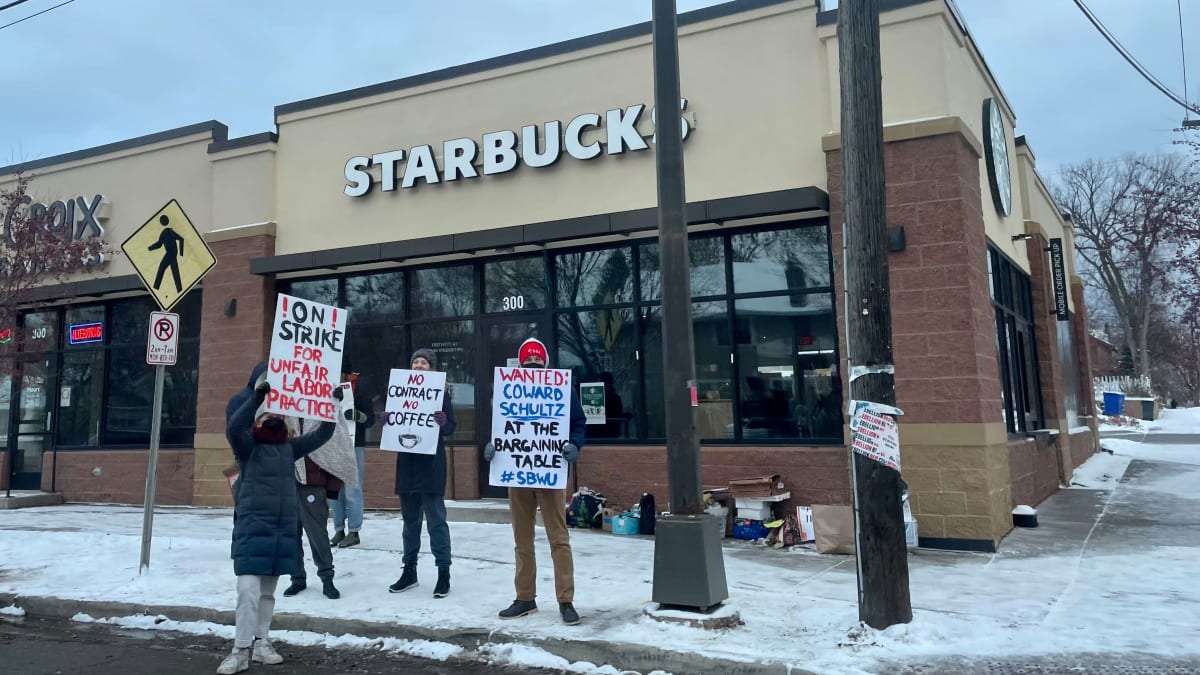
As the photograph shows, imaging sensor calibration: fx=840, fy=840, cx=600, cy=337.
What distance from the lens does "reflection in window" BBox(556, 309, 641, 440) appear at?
36.0 feet

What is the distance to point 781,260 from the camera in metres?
10.3

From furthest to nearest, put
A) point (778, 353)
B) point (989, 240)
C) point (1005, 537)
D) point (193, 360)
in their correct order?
point (193, 360) → point (989, 240) → point (778, 353) → point (1005, 537)

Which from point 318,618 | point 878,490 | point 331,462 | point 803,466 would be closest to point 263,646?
point 318,618

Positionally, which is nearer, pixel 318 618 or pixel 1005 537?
pixel 318 618

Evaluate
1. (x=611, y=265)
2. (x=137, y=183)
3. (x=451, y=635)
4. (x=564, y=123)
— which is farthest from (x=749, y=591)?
(x=137, y=183)

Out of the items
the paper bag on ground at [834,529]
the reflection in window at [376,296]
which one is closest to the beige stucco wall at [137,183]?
the reflection in window at [376,296]

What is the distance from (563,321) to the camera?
11.5 m

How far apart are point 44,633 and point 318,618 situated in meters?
2.32

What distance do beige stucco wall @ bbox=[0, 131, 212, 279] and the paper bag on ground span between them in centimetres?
1084

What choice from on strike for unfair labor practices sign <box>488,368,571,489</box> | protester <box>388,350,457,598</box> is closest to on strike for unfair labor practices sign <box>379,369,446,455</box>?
protester <box>388,350,457,598</box>

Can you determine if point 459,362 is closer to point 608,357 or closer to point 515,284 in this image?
point 515,284

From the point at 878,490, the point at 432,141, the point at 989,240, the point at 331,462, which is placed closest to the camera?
the point at 878,490

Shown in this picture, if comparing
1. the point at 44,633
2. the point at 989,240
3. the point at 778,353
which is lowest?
the point at 44,633

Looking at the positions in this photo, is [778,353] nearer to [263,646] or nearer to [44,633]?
[263,646]
